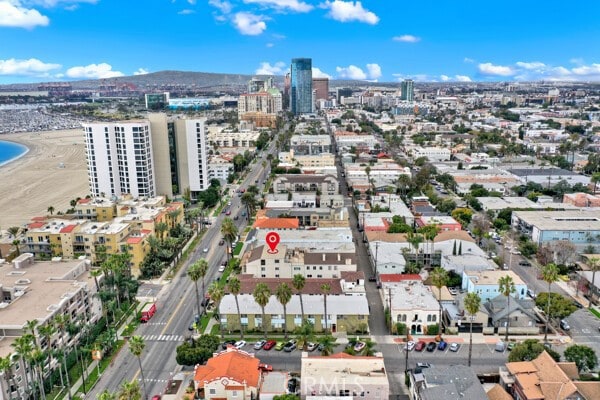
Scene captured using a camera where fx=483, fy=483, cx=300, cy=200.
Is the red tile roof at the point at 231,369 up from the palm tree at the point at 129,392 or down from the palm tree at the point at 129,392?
down

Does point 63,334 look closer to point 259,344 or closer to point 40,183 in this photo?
point 259,344

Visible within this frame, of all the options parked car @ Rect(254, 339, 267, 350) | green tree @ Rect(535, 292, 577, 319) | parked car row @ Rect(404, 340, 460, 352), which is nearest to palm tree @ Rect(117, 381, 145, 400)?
parked car @ Rect(254, 339, 267, 350)

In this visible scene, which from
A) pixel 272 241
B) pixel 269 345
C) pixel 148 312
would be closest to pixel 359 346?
pixel 269 345

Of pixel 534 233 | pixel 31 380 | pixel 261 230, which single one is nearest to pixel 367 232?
pixel 261 230

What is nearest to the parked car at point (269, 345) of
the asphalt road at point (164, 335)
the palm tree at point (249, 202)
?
the asphalt road at point (164, 335)

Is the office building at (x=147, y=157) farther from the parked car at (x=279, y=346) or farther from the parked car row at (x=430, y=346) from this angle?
the parked car row at (x=430, y=346)

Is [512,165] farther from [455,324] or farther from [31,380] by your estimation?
[31,380]
